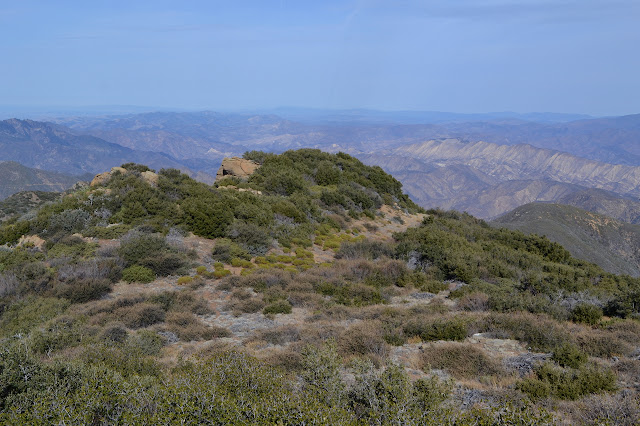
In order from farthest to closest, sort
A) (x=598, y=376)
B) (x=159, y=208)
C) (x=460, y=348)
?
(x=159, y=208) → (x=460, y=348) → (x=598, y=376)

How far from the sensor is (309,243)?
54.3 ft

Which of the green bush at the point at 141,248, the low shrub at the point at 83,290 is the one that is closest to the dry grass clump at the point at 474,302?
the green bush at the point at 141,248

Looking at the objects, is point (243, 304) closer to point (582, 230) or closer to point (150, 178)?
point (150, 178)

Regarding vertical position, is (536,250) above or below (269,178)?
below

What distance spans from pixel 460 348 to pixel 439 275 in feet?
21.7

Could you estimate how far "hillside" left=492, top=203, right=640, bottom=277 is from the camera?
45875 millimetres

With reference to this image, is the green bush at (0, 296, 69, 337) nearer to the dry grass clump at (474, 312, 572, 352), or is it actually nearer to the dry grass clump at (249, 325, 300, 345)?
the dry grass clump at (249, 325, 300, 345)

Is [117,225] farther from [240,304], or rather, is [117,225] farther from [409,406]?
[409,406]

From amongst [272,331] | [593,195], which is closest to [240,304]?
[272,331]

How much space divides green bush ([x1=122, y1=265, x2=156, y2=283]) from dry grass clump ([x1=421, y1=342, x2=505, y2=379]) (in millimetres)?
8784

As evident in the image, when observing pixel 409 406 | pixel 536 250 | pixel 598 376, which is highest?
pixel 409 406

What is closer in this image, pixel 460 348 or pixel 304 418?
pixel 304 418

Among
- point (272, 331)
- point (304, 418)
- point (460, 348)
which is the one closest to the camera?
point (304, 418)

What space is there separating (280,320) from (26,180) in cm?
20792
